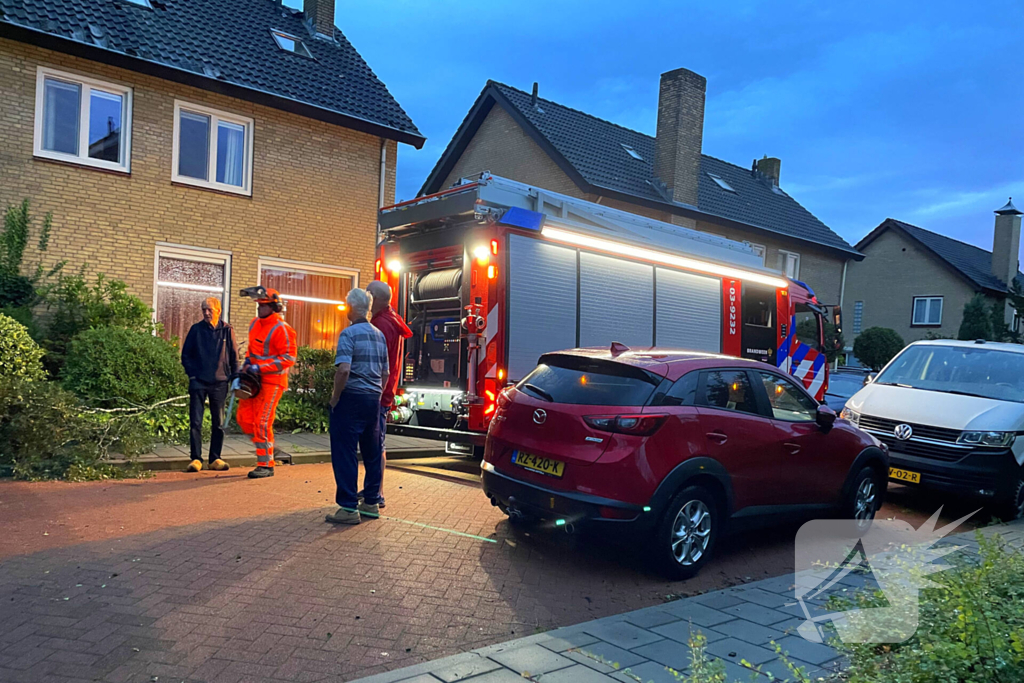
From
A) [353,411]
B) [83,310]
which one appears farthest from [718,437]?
[83,310]

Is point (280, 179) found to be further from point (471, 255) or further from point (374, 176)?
point (471, 255)

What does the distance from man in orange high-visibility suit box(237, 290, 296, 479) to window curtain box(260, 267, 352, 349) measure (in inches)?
245

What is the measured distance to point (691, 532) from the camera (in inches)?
212

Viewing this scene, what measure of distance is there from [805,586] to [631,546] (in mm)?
1250

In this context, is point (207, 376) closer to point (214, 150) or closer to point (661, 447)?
point (661, 447)

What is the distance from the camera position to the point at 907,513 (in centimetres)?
816

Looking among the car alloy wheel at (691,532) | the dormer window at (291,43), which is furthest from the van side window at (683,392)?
the dormer window at (291,43)

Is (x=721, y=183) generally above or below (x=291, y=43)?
below

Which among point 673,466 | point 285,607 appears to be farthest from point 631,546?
point 285,607

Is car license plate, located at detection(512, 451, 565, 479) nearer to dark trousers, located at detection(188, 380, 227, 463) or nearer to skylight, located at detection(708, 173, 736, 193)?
dark trousers, located at detection(188, 380, 227, 463)

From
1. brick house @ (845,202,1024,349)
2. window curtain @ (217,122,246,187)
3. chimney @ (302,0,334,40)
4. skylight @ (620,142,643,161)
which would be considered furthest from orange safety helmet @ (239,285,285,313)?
brick house @ (845,202,1024,349)

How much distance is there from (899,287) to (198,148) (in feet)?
111

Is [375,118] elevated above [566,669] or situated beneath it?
elevated above

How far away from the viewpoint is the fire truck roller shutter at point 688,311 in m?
10.1
